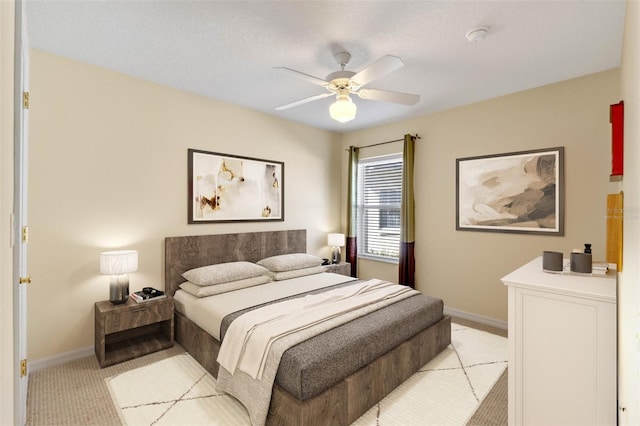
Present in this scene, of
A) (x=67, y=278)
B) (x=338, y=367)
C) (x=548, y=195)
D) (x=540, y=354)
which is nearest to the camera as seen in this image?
(x=540, y=354)

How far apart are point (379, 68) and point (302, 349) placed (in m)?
1.99

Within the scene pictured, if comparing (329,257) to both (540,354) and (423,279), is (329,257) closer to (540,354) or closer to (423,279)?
(423,279)

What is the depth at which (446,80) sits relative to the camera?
317 cm

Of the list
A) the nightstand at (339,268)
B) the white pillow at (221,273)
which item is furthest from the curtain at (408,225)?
the white pillow at (221,273)

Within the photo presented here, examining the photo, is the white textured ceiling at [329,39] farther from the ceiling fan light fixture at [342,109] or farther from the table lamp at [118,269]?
the table lamp at [118,269]

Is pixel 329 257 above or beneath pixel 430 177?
beneath

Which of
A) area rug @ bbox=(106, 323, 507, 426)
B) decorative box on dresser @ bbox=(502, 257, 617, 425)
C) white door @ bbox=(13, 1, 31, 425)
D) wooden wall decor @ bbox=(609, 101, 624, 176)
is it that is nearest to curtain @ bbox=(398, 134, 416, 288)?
area rug @ bbox=(106, 323, 507, 426)

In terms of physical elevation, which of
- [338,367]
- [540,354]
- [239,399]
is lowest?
[239,399]

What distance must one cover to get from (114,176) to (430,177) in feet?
12.3

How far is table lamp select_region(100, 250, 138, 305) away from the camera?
2729 millimetres

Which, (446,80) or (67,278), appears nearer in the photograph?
(67,278)

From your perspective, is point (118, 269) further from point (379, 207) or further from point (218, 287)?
point (379, 207)
